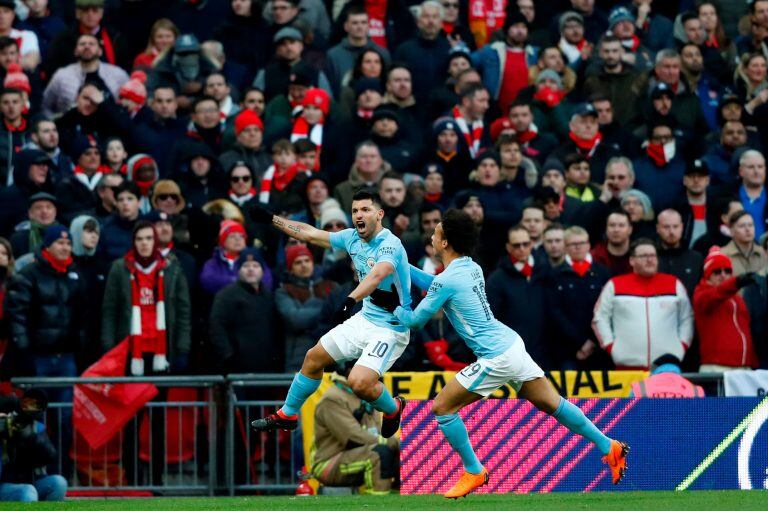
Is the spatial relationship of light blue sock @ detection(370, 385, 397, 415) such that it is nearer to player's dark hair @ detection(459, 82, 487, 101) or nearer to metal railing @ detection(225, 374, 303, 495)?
metal railing @ detection(225, 374, 303, 495)

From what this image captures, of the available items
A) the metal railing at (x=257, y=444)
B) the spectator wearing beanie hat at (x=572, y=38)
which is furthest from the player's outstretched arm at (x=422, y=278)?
the spectator wearing beanie hat at (x=572, y=38)

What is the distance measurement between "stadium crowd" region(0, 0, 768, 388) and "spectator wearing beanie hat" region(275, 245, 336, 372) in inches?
1.4

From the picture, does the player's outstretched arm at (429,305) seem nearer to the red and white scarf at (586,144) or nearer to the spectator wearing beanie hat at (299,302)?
the spectator wearing beanie hat at (299,302)

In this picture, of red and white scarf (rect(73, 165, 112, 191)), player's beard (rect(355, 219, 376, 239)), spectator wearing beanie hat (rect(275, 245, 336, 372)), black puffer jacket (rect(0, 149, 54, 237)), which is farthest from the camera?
red and white scarf (rect(73, 165, 112, 191))

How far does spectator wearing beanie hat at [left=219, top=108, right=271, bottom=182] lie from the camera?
18688 millimetres

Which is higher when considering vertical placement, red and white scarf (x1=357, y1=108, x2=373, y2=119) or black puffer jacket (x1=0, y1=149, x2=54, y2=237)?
red and white scarf (x1=357, y1=108, x2=373, y2=119)

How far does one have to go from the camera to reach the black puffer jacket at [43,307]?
16.0 m

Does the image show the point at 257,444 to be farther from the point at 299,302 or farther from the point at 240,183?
the point at 240,183

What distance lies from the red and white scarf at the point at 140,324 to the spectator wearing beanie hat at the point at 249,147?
2.47 m

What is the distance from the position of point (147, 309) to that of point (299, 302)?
1.51m

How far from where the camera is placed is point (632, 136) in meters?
19.6

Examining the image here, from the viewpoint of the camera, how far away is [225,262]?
16.9 m

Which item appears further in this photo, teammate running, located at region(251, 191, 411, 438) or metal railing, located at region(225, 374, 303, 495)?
metal railing, located at region(225, 374, 303, 495)

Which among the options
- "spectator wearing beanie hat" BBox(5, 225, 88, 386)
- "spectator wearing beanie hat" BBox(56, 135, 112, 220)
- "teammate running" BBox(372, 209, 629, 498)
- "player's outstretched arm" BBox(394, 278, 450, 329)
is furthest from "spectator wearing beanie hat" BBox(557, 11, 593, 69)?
"player's outstretched arm" BBox(394, 278, 450, 329)
